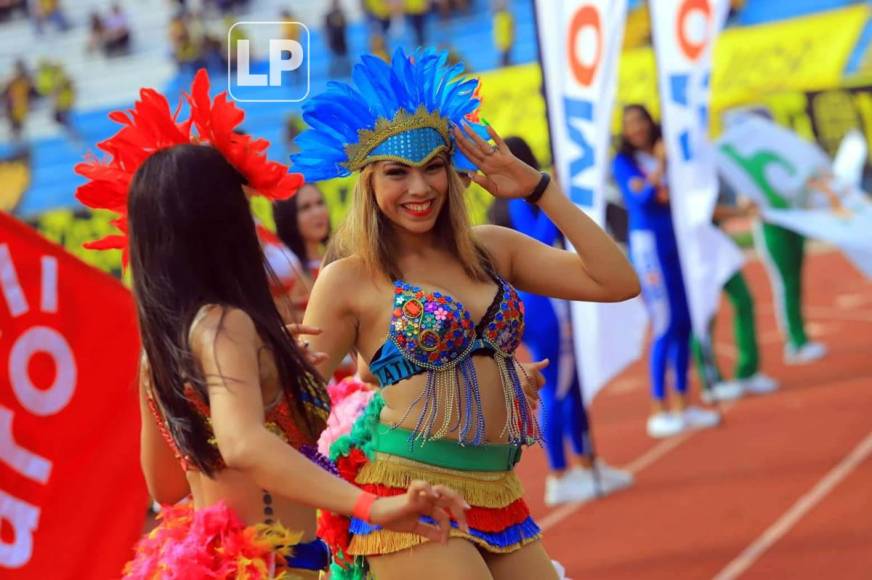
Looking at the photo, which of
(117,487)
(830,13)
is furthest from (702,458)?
(830,13)

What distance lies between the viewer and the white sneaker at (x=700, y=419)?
9523mm

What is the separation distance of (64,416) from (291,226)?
7.25 feet

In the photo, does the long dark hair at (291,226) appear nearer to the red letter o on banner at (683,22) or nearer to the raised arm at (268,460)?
the red letter o on banner at (683,22)

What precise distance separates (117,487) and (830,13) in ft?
63.7

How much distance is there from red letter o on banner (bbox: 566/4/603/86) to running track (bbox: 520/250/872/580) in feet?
7.26

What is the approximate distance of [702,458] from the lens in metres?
8.70

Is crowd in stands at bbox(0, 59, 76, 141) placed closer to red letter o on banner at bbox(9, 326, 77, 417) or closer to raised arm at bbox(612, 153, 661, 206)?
raised arm at bbox(612, 153, 661, 206)

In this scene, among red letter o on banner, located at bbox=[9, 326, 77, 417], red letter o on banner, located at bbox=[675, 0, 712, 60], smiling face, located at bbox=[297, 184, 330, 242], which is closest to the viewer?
red letter o on banner, located at bbox=[9, 326, 77, 417]

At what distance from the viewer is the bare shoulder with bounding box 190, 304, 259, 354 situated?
2773mm

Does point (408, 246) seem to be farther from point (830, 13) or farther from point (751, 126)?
point (830, 13)

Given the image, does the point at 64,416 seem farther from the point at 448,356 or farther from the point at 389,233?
the point at 448,356

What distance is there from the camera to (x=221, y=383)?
8.92ft

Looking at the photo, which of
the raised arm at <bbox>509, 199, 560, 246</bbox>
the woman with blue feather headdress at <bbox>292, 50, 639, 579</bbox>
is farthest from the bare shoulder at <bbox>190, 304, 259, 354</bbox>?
the raised arm at <bbox>509, 199, 560, 246</bbox>

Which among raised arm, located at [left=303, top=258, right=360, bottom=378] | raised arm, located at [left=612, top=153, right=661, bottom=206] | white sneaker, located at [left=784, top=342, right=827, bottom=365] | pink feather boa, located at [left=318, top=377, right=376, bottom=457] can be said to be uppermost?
raised arm, located at [left=303, top=258, right=360, bottom=378]
